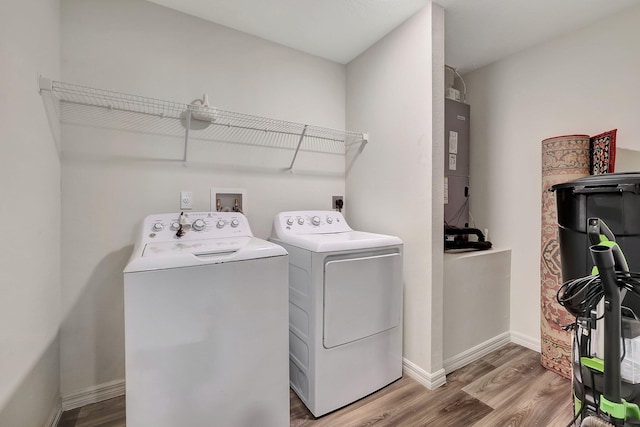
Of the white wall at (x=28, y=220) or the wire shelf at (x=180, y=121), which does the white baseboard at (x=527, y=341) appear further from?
the white wall at (x=28, y=220)

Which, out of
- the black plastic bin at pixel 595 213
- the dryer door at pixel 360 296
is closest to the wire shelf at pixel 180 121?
the dryer door at pixel 360 296

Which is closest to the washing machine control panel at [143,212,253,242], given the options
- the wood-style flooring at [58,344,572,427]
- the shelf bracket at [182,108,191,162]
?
the shelf bracket at [182,108,191,162]

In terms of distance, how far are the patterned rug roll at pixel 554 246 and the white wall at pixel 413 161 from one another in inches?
30.3

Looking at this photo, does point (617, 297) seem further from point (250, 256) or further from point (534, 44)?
point (534, 44)

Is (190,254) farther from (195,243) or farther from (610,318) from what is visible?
(610,318)

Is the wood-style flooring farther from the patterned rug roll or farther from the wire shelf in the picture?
Answer: the wire shelf

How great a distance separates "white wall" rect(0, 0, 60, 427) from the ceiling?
2.75ft

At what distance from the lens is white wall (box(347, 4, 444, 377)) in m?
1.67

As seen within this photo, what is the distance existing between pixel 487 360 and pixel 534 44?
236 cm

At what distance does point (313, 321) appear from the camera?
1.47 metres

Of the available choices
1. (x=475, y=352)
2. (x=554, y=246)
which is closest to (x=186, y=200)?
(x=475, y=352)

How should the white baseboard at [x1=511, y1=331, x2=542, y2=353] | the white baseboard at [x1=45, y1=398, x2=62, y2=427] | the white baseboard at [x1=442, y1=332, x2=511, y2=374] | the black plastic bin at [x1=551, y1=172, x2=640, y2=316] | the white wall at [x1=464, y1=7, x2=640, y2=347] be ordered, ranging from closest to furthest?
the black plastic bin at [x1=551, y1=172, x2=640, y2=316], the white baseboard at [x1=45, y1=398, x2=62, y2=427], the white wall at [x1=464, y1=7, x2=640, y2=347], the white baseboard at [x1=442, y1=332, x2=511, y2=374], the white baseboard at [x1=511, y1=331, x2=542, y2=353]

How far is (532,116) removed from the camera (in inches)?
83.6

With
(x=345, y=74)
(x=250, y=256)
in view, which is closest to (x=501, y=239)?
(x=345, y=74)
